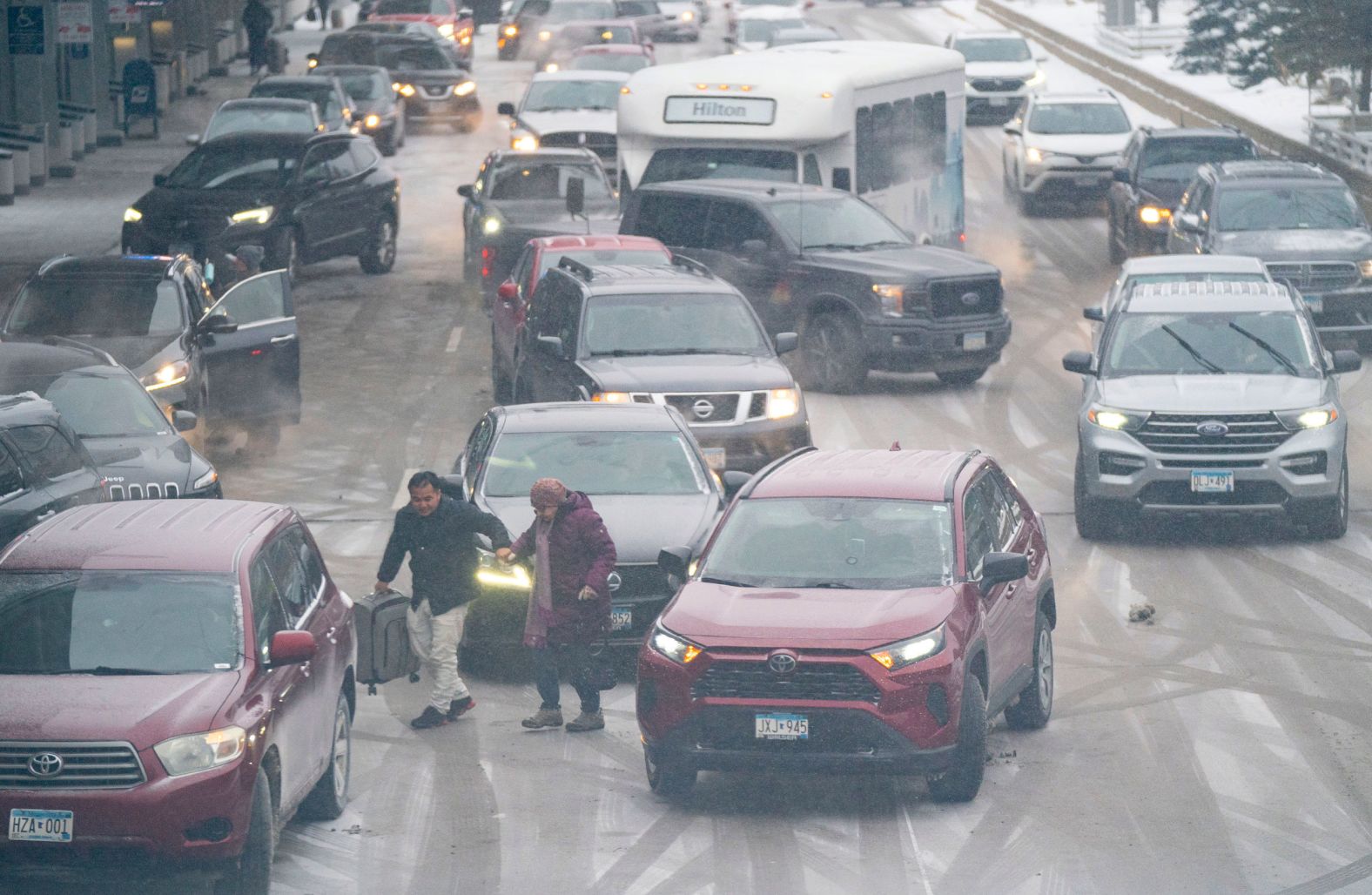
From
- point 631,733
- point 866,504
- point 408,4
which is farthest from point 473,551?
point 408,4

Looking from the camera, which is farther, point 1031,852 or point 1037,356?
point 1037,356

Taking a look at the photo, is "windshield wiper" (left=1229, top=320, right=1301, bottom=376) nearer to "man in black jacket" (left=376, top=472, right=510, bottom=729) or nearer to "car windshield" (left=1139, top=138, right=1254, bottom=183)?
"man in black jacket" (left=376, top=472, right=510, bottom=729)

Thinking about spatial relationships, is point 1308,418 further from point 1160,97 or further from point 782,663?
point 1160,97

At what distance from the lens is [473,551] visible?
12.8m

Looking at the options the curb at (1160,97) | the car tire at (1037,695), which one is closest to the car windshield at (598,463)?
the car tire at (1037,695)

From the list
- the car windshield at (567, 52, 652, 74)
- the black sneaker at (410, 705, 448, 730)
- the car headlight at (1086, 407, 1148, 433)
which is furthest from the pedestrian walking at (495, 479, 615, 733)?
the car windshield at (567, 52, 652, 74)

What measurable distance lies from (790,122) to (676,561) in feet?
44.0

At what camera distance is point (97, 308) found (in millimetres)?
19688

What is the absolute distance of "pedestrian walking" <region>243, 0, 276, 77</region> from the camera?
51812 millimetres

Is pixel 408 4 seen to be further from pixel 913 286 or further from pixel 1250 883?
pixel 1250 883

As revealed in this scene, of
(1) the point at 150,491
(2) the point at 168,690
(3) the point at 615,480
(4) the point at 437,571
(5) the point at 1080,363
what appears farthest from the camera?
(5) the point at 1080,363

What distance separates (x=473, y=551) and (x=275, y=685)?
3.11 metres

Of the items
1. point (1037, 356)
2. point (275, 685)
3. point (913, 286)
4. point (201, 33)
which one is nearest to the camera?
point (275, 685)

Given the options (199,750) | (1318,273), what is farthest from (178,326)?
(1318,273)
